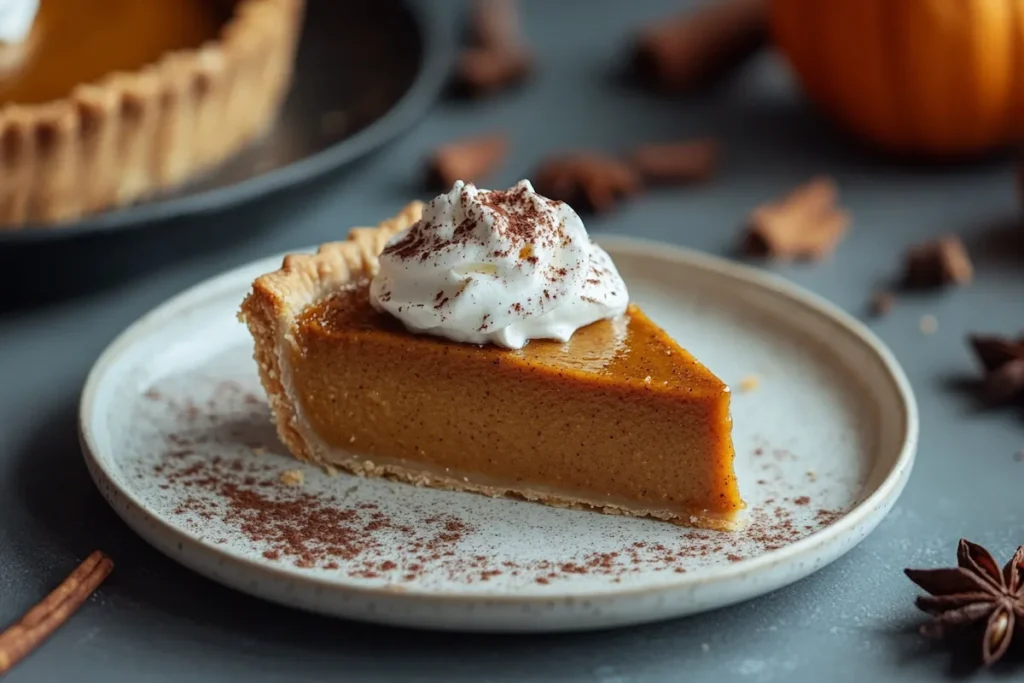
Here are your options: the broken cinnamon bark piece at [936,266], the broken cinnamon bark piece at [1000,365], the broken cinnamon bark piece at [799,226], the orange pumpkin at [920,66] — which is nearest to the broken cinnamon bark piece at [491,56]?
the orange pumpkin at [920,66]

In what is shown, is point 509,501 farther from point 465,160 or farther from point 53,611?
point 465,160

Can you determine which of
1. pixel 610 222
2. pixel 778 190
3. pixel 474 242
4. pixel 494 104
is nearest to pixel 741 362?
pixel 474 242

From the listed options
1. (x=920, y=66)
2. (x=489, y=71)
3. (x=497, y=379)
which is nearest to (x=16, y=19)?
(x=489, y=71)

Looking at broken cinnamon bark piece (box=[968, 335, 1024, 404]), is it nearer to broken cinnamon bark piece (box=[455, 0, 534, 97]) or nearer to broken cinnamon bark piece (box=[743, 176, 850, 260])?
broken cinnamon bark piece (box=[743, 176, 850, 260])

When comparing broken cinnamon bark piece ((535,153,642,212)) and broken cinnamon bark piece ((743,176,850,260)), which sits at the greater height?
broken cinnamon bark piece ((535,153,642,212))

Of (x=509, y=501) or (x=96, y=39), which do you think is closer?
(x=509, y=501)

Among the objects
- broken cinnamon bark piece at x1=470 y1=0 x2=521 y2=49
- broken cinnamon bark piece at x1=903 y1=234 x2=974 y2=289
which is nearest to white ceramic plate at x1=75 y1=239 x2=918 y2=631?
broken cinnamon bark piece at x1=903 y1=234 x2=974 y2=289
